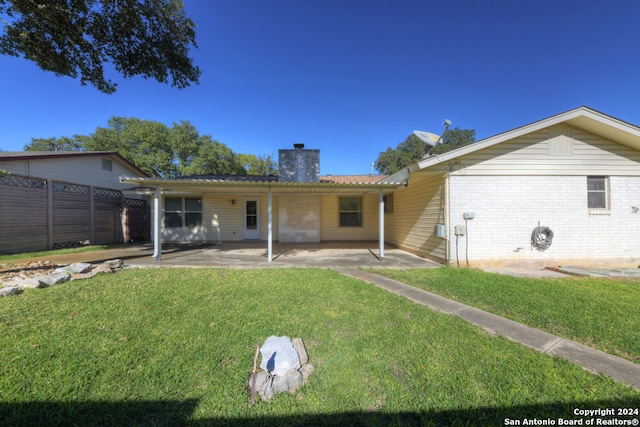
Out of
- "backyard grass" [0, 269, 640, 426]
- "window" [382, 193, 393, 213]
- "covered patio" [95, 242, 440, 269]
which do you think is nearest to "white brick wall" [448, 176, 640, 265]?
"covered patio" [95, 242, 440, 269]

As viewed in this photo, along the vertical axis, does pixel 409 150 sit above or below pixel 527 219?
above

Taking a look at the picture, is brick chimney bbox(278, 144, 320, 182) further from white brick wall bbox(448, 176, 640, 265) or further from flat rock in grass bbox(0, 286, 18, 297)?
flat rock in grass bbox(0, 286, 18, 297)

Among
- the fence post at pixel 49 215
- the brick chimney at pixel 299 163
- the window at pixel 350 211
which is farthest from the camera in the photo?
the window at pixel 350 211

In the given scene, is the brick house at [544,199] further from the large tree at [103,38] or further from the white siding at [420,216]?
the large tree at [103,38]

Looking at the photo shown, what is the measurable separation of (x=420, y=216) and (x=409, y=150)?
26788 mm

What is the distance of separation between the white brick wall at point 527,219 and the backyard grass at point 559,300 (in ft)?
3.56

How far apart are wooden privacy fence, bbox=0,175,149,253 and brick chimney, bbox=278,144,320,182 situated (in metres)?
8.31

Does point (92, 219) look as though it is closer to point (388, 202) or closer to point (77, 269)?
point (77, 269)

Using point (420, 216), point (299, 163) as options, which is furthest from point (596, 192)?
point (299, 163)

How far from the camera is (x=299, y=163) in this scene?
35.1 ft

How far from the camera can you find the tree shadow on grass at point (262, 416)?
1.67 m

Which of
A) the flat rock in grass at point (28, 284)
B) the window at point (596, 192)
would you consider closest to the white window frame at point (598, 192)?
the window at point (596, 192)

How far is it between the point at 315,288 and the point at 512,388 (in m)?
3.09

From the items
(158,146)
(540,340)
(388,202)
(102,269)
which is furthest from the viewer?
(158,146)
